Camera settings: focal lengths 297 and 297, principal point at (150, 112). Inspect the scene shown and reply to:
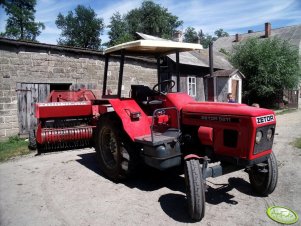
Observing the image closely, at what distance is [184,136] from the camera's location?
426 centimetres

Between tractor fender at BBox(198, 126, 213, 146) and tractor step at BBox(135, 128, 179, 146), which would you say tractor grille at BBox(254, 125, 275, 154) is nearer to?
tractor fender at BBox(198, 126, 213, 146)

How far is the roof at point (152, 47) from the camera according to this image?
437 centimetres

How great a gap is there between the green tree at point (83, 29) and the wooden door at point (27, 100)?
35.9 metres

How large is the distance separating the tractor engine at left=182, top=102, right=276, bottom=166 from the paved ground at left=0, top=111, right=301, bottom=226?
69 centimetres

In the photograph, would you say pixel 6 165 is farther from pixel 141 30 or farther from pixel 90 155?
pixel 141 30

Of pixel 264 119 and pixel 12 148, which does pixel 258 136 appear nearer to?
pixel 264 119

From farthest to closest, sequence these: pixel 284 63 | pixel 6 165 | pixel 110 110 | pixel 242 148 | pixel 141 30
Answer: pixel 141 30, pixel 284 63, pixel 6 165, pixel 110 110, pixel 242 148

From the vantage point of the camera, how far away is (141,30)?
4375 centimetres

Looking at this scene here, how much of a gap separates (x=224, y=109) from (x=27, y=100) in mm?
6994

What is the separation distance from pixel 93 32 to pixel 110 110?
41.2 metres

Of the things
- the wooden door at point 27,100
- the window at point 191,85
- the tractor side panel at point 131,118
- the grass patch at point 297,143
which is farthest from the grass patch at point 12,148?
the window at point 191,85

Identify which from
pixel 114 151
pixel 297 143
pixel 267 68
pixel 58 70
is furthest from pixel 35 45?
pixel 267 68

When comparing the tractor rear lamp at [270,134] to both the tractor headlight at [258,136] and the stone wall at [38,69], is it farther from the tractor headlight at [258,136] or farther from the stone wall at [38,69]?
the stone wall at [38,69]

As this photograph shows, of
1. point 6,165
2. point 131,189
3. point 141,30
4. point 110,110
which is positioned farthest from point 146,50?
point 141,30
